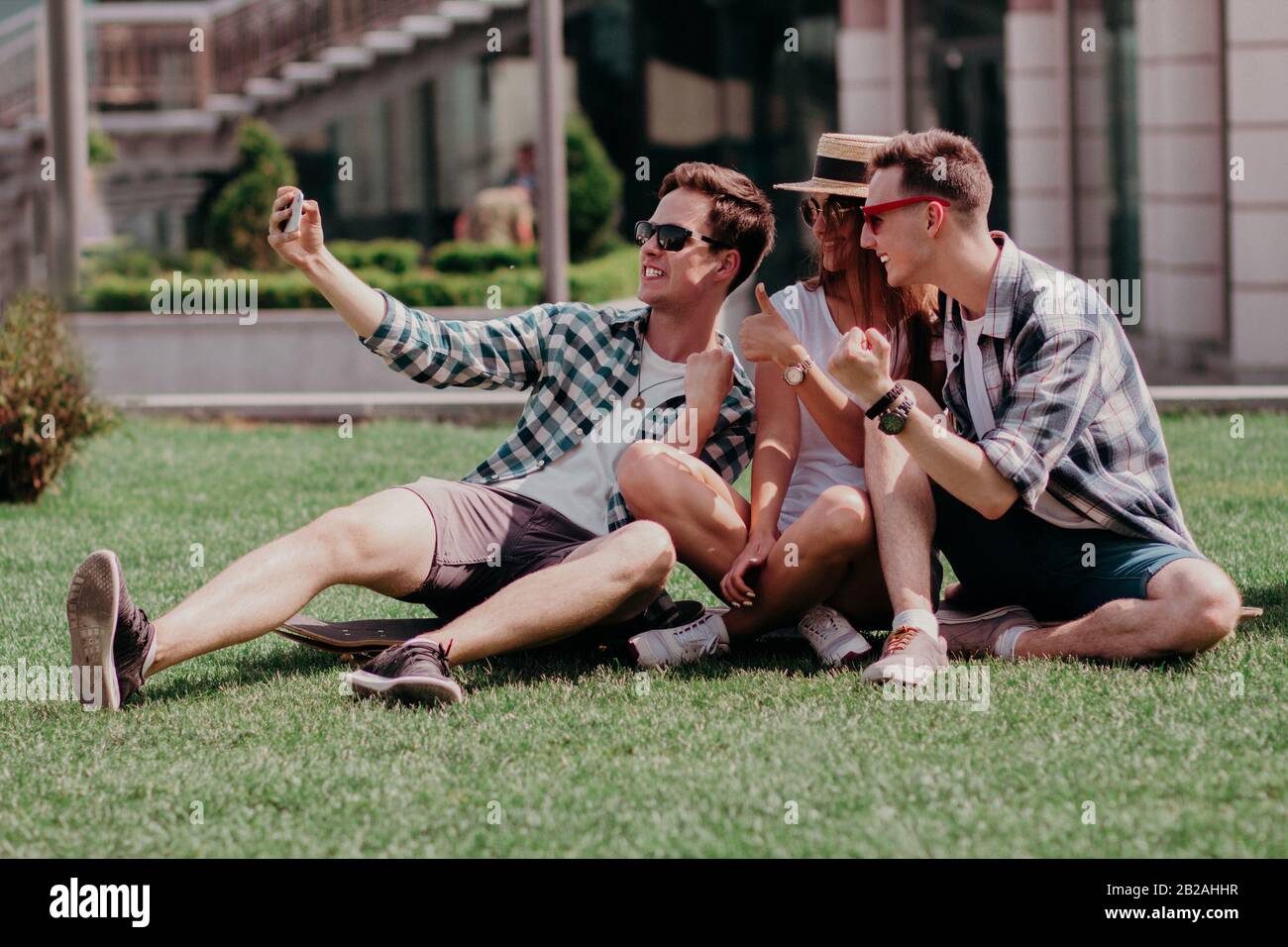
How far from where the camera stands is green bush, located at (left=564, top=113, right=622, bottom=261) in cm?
1875

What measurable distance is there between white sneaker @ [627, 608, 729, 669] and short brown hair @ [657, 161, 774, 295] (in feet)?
3.05

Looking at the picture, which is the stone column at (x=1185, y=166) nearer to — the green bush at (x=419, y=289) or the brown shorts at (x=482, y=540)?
the green bush at (x=419, y=289)

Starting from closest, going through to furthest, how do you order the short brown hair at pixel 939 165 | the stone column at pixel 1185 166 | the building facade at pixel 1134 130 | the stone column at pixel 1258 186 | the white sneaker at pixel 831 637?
the short brown hair at pixel 939 165 → the white sneaker at pixel 831 637 → the stone column at pixel 1258 186 → the building facade at pixel 1134 130 → the stone column at pixel 1185 166

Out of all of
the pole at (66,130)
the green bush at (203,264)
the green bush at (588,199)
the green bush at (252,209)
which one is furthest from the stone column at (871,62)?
the pole at (66,130)

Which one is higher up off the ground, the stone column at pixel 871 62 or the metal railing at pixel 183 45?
the metal railing at pixel 183 45

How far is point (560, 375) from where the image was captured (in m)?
4.89

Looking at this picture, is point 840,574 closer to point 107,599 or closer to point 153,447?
point 107,599

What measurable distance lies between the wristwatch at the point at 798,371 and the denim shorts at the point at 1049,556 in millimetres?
456

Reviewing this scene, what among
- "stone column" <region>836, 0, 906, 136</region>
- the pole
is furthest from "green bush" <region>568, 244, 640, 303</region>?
the pole

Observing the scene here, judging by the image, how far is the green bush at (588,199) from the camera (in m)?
18.8

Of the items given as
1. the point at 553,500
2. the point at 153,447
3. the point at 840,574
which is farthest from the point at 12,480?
the point at 840,574

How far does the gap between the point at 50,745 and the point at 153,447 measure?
19.5ft

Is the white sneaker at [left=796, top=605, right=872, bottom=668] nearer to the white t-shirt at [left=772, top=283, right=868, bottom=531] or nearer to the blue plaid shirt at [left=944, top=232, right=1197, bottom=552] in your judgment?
the white t-shirt at [left=772, top=283, right=868, bottom=531]
